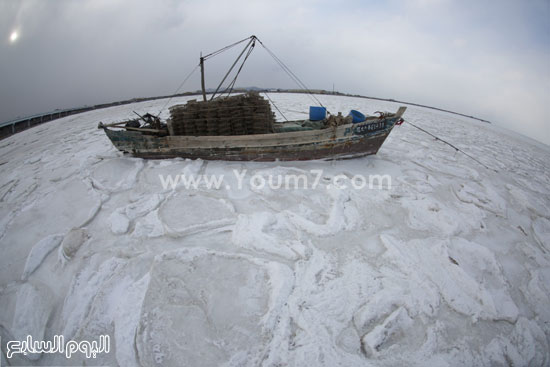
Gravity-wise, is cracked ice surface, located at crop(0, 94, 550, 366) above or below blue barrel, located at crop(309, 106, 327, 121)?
below

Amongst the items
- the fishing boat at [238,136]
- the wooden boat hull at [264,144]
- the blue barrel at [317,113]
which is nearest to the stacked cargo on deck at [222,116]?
the fishing boat at [238,136]

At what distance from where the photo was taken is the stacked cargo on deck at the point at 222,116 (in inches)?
175

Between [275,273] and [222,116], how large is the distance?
354 cm

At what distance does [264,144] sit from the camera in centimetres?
434

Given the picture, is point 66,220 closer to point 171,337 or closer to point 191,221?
point 191,221

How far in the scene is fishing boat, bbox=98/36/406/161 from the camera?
4.36m

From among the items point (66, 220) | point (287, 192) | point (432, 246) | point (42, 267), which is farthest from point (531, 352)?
point (66, 220)

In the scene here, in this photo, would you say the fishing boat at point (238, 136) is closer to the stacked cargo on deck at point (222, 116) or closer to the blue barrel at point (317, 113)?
the stacked cargo on deck at point (222, 116)

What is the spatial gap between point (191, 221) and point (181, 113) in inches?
108

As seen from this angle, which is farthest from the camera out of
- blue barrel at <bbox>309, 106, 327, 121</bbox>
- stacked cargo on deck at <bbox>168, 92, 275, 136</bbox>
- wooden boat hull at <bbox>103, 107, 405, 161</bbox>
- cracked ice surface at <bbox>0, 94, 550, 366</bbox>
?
blue barrel at <bbox>309, 106, 327, 121</bbox>

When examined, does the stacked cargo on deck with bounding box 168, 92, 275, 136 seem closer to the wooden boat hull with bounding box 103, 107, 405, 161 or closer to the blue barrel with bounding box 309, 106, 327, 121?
the wooden boat hull with bounding box 103, 107, 405, 161

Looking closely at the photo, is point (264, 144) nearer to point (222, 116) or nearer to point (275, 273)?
point (222, 116)

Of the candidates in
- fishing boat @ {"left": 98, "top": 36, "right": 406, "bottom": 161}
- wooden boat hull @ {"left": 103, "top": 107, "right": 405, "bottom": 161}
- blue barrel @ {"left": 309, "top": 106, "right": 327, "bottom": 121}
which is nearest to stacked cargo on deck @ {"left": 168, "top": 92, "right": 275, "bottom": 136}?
fishing boat @ {"left": 98, "top": 36, "right": 406, "bottom": 161}

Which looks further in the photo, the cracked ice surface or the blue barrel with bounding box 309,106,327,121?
the blue barrel with bounding box 309,106,327,121
